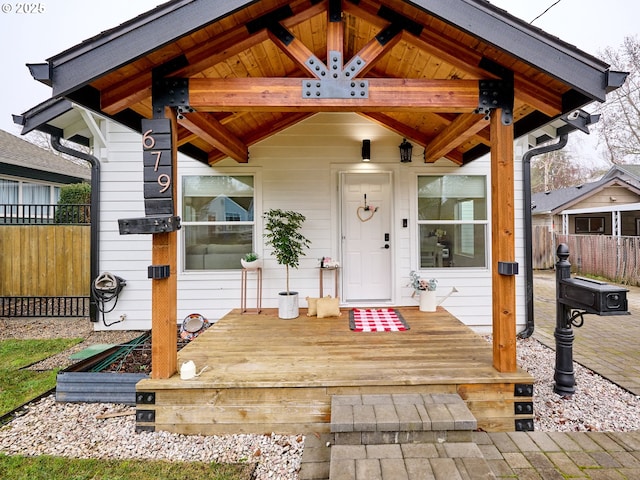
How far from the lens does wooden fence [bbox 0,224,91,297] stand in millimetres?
5516

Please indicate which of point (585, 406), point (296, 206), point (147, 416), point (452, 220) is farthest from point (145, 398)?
point (452, 220)

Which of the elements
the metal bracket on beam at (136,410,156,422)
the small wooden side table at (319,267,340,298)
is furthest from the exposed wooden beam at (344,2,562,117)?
the metal bracket on beam at (136,410,156,422)

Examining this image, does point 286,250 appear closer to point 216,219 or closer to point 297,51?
point 216,219

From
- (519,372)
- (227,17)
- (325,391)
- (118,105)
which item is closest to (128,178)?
(118,105)

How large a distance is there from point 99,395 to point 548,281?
1058cm

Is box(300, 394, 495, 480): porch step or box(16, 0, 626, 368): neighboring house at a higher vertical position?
box(16, 0, 626, 368): neighboring house

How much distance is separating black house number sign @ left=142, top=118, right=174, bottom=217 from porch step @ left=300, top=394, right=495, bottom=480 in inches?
71.1

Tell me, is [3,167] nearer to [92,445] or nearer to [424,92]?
[92,445]

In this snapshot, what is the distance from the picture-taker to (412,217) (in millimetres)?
4602

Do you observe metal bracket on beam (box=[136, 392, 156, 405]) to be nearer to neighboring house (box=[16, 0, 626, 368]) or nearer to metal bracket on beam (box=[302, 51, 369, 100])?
neighboring house (box=[16, 0, 626, 368])

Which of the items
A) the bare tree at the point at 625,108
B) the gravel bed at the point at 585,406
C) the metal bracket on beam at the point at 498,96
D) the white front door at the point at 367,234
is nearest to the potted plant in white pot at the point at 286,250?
the white front door at the point at 367,234

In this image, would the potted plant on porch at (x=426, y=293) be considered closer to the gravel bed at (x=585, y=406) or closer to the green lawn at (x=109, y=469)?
the gravel bed at (x=585, y=406)

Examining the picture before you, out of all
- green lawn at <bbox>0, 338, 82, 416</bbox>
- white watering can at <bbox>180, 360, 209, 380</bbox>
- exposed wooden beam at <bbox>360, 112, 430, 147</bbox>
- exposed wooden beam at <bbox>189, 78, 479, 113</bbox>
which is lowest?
green lawn at <bbox>0, 338, 82, 416</bbox>

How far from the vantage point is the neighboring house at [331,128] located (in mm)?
2072
